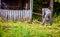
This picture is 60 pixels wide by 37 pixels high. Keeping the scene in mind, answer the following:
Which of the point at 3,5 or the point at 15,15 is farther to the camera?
the point at 3,5

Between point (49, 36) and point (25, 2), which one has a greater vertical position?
point (25, 2)

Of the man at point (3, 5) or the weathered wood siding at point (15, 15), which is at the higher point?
the man at point (3, 5)

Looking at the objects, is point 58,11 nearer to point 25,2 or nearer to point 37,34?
point 25,2

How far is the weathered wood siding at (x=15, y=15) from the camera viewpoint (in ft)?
54.3

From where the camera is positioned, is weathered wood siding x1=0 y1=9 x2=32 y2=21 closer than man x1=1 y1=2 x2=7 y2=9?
Yes

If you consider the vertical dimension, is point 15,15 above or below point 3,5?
below

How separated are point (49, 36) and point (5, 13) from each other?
6754 mm

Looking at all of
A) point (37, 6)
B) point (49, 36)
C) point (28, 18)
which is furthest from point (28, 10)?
point (49, 36)

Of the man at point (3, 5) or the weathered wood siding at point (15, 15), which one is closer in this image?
the weathered wood siding at point (15, 15)

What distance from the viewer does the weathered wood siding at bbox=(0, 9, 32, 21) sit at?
1656 centimetres

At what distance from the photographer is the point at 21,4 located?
19.2 metres

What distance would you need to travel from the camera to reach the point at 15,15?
657 inches

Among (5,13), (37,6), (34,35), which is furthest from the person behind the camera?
(37,6)

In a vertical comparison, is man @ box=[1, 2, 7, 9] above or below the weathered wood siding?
above
